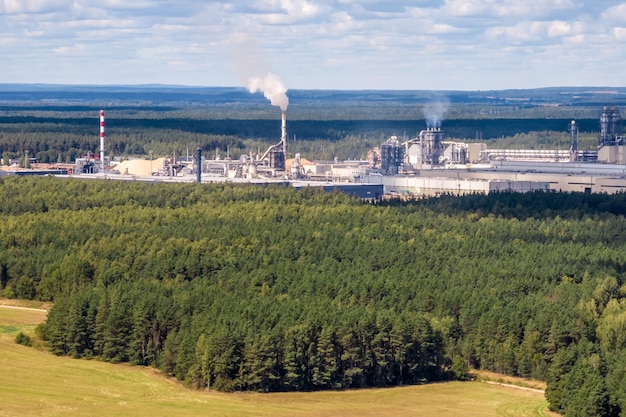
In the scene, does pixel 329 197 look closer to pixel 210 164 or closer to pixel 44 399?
pixel 210 164

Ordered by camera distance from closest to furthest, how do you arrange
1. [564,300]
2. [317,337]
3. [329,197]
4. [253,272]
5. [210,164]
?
[317,337] < [564,300] < [253,272] < [329,197] < [210,164]

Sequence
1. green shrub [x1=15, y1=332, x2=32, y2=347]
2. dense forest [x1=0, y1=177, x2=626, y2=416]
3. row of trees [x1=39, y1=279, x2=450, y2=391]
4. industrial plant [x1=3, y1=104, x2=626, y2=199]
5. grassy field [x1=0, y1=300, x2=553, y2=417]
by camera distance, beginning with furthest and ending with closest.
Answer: industrial plant [x1=3, y1=104, x2=626, y2=199] → green shrub [x1=15, y1=332, x2=32, y2=347] → dense forest [x1=0, y1=177, x2=626, y2=416] → row of trees [x1=39, y1=279, x2=450, y2=391] → grassy field [x1=0, y1=300, x2=553, y2=417]

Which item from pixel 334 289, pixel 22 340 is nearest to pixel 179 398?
pixel 22 340

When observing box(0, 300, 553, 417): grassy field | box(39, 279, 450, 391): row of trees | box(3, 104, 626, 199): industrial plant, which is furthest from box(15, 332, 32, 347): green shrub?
box(3, 104, 626, 199): industrial plant

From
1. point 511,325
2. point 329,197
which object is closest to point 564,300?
point 511,325

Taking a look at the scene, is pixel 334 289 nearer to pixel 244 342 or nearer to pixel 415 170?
pixel 244 342

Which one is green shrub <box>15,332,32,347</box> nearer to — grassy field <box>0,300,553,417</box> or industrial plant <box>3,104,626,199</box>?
grassy field <box>0,300,553,417</box>

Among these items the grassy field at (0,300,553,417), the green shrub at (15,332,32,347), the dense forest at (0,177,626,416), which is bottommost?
the grassy field at (0,300,553,417)

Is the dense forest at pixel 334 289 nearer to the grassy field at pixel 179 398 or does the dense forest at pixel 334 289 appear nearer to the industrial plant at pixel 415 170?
the grassy field at pixel 179 398
